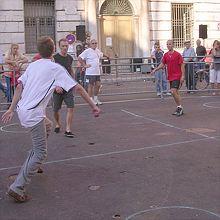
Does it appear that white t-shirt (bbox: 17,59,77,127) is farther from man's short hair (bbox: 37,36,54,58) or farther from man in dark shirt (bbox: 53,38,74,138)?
man in dark shirt (bbox: 53,38,74,138)

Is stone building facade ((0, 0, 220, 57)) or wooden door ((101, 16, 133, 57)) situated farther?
wooden door ((101, 16, 133, 57))

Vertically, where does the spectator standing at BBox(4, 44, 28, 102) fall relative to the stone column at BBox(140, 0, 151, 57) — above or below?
below

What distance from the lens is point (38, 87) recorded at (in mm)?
→ 5746

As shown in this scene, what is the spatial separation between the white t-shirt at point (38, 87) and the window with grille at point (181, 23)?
24.4 m

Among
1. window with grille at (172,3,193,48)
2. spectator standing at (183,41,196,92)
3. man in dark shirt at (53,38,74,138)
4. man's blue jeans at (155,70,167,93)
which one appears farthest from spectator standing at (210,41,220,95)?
window with grille at (172,3,193,48)

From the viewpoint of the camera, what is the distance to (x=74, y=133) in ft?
32.2

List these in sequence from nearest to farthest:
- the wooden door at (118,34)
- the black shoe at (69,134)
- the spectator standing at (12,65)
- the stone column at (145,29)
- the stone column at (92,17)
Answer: the black shoe at (69,134), the spectator standing at (12,65), the stone column at (92,17), the stone column at (145,29), the wooden door at (118,34)

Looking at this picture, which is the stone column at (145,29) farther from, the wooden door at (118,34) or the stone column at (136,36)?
the wooden door at (118,34)

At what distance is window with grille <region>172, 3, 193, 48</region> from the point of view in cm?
2956

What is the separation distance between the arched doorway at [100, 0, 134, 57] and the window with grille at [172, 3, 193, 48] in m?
2.86

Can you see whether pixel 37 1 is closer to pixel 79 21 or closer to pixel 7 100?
pixel 79 21

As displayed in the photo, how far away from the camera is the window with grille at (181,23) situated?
29.6 meters

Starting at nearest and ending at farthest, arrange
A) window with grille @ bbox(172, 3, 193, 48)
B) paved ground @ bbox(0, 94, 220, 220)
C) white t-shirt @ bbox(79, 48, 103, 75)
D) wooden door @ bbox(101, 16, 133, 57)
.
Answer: paved ground @ bbox(0, 94, 220, 220) → white t-shirt @ bbox(79, 48, 103, 75) → wooden door @ bbox(101, 16, 133, 57) → window with grille @ bbox(172, 3, 193, 48)

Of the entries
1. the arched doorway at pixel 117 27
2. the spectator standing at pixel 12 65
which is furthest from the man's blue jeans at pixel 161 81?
the arched doorway at pixel 117 27
